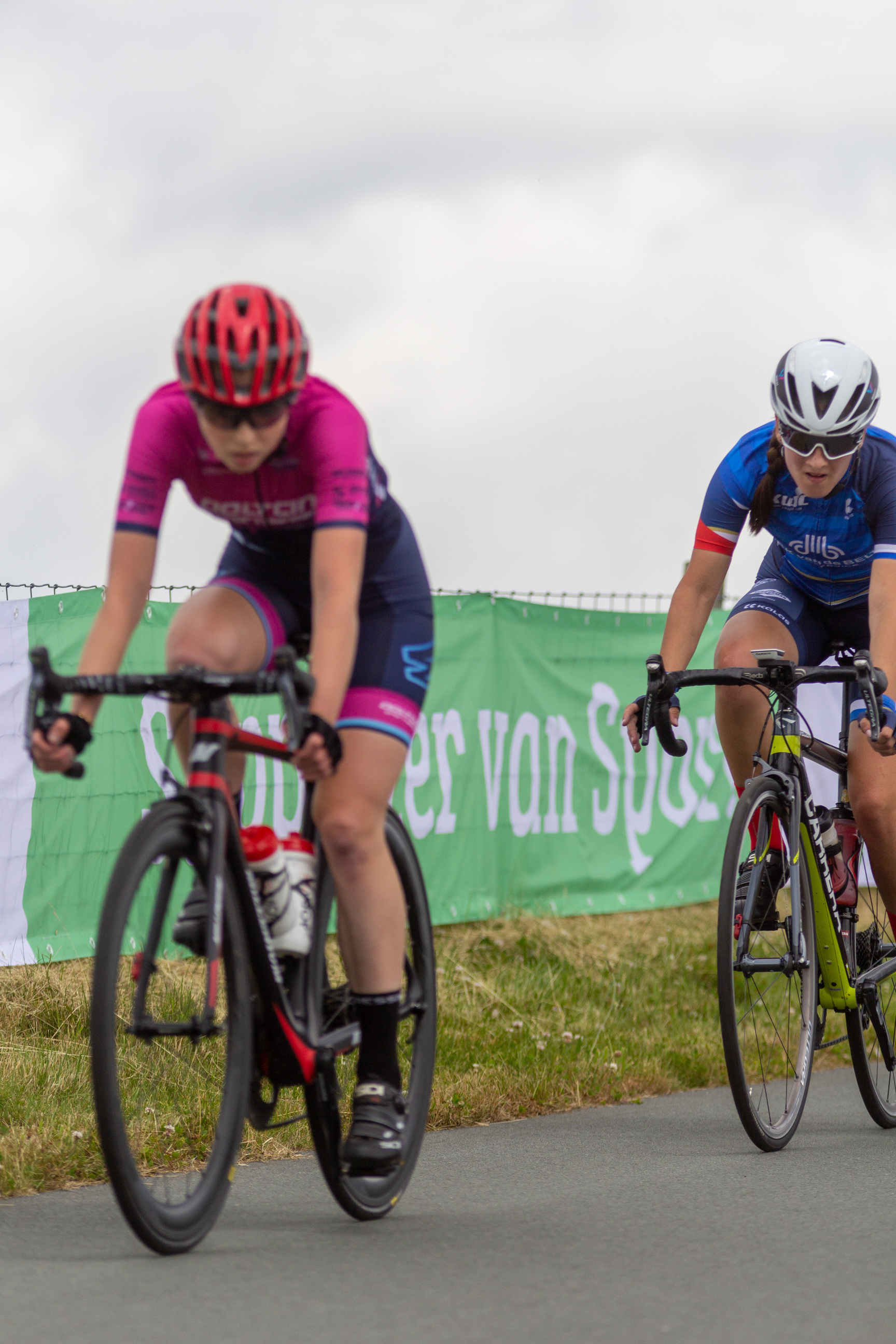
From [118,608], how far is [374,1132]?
51.5 inches

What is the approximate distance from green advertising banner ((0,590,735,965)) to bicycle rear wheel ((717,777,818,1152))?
5.17 feet

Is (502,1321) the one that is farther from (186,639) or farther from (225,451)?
(225,451)

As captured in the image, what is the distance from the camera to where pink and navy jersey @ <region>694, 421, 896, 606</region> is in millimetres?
5305

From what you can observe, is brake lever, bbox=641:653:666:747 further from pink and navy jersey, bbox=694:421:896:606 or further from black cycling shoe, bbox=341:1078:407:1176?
black cycling shoe, bbox=341:1078:407:1176

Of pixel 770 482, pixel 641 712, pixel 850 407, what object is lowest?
pixel 641 712

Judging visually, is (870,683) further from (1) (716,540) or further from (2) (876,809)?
(1) (716,540)

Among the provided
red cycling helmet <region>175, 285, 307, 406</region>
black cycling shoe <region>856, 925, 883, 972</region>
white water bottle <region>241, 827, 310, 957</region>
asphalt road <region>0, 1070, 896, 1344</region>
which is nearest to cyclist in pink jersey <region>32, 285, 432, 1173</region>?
red cycling helmet <region>175, 285, 307, 406</region>

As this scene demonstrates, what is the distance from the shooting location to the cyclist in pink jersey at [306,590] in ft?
11.4

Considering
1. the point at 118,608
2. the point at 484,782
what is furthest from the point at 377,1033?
the point at 484,782

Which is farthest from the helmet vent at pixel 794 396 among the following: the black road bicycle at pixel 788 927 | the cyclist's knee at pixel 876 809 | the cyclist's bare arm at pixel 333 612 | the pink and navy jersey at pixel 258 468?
the cyclist's bare arm at pixel 333 612

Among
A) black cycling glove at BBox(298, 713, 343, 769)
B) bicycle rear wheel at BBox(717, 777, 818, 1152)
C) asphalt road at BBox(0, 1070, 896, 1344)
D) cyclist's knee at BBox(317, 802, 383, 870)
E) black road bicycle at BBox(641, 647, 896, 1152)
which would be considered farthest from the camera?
black road bicycle at BBox(641, 647, 896, 1152)

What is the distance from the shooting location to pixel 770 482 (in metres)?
5.39

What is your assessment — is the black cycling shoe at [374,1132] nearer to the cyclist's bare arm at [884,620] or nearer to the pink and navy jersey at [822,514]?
the cyclist's bare arm at [884,620]

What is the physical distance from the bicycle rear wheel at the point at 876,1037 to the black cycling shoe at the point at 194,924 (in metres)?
Result: 2.67
